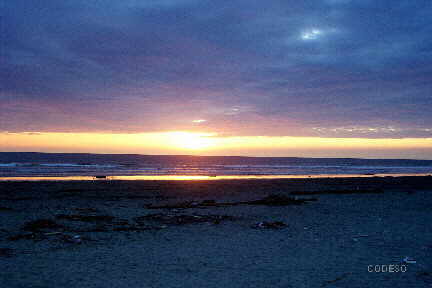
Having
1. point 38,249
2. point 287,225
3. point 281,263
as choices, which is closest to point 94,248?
point 38,249

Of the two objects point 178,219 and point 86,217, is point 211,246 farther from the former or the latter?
point 86,217

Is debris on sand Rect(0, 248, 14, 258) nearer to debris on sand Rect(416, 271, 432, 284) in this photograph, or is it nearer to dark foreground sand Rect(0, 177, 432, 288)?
dark foreground sand Rect(0, 177, 432, 288)

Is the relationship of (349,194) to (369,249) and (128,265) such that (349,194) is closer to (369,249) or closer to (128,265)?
(369,249)

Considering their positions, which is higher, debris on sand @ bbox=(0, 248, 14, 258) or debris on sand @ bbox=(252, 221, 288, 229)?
debris on sand @ bbox=(0, 248, 14, 258)

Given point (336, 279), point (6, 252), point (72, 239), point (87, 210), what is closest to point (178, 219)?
point (72, 239)

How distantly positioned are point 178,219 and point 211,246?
4.32 meters

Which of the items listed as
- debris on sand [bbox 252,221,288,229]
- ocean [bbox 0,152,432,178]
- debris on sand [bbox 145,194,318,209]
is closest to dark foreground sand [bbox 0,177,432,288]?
debris on sand [bbox 252,221,288,229]

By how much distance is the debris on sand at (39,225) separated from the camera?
467 inches

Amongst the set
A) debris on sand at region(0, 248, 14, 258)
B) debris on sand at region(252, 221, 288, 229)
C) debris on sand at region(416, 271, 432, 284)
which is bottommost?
debris on sand at region(252, 221, 288, 229)

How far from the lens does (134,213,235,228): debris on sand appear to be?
543 inches

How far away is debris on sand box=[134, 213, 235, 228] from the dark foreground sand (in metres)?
0.04

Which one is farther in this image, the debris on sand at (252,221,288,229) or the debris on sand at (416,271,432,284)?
the debris on sand at (252,221,288,229)

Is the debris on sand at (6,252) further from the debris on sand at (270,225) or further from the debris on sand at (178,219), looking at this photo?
the debris on sand at (270,225)

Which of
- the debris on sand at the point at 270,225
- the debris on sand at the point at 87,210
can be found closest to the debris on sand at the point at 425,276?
the debris on sand at the point at 270,225
